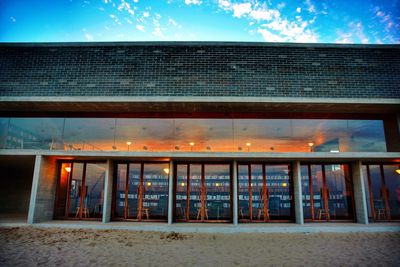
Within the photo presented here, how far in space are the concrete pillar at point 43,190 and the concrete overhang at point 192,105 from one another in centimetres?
216

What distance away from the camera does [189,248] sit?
665 cm

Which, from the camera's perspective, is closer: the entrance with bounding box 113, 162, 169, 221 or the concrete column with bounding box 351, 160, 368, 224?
the concrete column with bounding box 351, 160, 368, 224

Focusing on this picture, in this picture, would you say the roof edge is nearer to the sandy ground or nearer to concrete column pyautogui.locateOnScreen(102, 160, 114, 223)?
concrete column pyautogui.locateOnScreen(102, 160, 114, 223)

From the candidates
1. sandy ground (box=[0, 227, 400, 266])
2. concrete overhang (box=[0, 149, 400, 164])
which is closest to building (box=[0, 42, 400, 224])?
concrete overhang (box=[0, 149, 400, 164])

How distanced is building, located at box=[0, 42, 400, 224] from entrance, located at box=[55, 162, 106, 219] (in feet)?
0.14

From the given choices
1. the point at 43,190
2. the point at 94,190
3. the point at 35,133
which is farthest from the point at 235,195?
the point at 35,133

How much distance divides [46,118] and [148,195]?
527 centimetres

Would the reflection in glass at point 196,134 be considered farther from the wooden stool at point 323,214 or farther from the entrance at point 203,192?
the wooden stool at point 323,214

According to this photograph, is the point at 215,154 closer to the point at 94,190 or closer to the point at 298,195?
the point at 298,195

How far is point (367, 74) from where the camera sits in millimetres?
9688

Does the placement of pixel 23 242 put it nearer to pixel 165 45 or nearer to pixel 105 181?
pixel 105 181

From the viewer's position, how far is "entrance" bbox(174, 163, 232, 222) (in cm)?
1023

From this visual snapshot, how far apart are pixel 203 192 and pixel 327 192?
5141 millimetres

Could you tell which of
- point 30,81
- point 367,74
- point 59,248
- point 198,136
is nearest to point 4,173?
point 30,81
